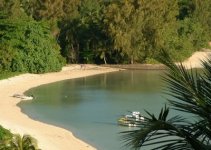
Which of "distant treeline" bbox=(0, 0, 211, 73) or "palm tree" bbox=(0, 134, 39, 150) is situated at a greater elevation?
"distant treeline" bbox=(0, 0, 211, 73)

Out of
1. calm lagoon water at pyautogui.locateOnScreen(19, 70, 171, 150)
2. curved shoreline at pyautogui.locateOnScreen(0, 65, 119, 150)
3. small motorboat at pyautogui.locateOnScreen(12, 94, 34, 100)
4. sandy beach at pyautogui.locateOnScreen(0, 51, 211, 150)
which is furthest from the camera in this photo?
small motorboat at pyautogui.locateOnScreen(12, 94, 34, 100)

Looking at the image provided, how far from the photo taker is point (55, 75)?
50562mm

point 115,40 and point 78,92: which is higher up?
point 115,40

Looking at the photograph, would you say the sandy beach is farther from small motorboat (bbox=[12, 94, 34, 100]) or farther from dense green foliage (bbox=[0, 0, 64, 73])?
dense green foliage (bbox=[0, 0, 64, 73])

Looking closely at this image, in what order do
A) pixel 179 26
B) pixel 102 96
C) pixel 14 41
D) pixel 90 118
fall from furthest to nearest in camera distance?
pixel 179 26 < pixel 14 41 < pixel 102 96 < pixel 90 118

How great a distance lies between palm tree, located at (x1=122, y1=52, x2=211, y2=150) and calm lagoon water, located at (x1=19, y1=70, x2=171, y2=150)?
50.3 ft

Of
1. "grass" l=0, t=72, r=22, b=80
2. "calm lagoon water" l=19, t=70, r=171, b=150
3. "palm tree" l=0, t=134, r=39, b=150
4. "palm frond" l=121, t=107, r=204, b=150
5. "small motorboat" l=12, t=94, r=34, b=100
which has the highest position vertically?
"palm frond" l=121, t=107, r=204, b=150

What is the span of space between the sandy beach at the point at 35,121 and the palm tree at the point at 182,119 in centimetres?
125

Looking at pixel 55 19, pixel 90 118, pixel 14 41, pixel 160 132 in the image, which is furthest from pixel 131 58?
pixel 160 132

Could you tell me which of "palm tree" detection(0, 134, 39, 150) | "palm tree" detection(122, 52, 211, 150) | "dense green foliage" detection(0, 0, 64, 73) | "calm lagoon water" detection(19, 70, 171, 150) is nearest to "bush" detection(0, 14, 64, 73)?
"dense green foliage" detection(0, 0, 64, 73)

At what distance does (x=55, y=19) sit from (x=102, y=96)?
23.4 metres

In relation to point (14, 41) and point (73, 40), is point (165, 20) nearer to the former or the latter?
point (73, 40)

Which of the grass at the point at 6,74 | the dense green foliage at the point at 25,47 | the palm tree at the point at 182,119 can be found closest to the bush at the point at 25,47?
the dense green foliage at the point at 25,47

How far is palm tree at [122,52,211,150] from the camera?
259 cm
